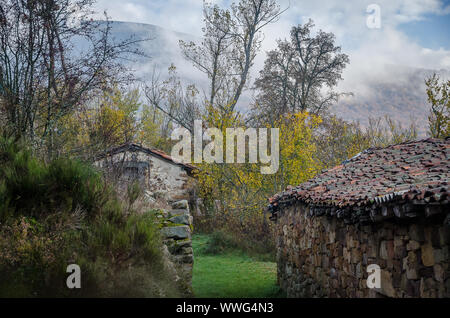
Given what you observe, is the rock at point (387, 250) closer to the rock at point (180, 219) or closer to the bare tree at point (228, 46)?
the rock at point (180, 219)

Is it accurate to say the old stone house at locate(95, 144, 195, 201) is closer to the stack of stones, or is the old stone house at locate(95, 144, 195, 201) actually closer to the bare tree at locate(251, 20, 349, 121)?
the bare tree at locate(251, 20, 349, 121)

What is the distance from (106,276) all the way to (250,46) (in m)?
19.2

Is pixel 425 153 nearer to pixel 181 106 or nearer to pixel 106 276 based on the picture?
pixel 106 276

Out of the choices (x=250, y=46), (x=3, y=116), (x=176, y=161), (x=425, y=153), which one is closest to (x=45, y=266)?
(x=3, y=116)

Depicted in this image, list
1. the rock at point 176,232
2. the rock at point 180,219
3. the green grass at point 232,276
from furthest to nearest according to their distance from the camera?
the green grass at point 232,276 → the rock at point 180,219 → the rock at point 176,232

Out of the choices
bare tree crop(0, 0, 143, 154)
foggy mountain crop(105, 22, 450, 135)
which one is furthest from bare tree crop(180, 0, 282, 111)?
bare tree crop(0, 0, 143, 154)

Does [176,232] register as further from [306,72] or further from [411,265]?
[306,72]

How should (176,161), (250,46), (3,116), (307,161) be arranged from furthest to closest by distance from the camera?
1. (250,46)
2. (176,161)
3. (307,161)
4. (3,116)

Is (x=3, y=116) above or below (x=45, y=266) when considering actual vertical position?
above

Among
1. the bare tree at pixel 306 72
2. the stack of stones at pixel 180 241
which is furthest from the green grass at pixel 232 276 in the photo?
the bare tree at pixel 306 72

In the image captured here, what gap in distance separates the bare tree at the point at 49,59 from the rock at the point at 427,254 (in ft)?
19.2

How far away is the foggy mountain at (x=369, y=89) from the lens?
2238cm

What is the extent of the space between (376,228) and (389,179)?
1168 mm
